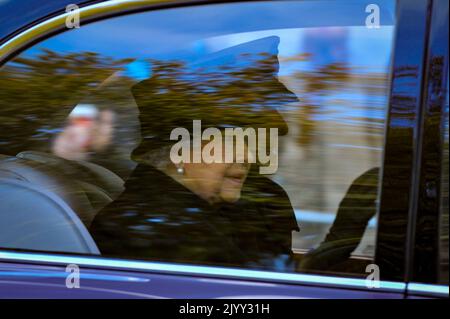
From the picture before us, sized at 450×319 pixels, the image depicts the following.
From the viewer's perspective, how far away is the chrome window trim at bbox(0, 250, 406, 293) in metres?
1.43

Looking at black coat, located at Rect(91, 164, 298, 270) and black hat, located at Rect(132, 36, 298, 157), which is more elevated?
black hat, located at Rect(132, 36, 298, 157)

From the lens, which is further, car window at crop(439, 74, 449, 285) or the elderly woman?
the elderly woman

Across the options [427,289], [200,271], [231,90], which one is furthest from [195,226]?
[427,289]

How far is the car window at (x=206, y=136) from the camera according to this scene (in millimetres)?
1520

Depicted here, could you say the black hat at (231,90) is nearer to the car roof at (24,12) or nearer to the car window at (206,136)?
the car window at (206,136)

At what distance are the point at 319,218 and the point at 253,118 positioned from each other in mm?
311

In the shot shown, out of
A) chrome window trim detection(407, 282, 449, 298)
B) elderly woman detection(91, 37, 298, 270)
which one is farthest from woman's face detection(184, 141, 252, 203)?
chrome window trim detection(407, 282, 449, 298)

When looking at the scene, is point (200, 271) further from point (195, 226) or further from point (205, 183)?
point (205, 183)

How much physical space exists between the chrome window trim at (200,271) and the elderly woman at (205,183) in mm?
27

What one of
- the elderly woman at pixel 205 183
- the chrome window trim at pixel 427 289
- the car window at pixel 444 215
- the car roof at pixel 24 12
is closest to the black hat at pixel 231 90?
the elderly woman at pixel 205 183

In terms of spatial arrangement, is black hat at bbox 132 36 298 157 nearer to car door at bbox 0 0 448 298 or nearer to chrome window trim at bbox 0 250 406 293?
car door at bbox 0 0 448 298

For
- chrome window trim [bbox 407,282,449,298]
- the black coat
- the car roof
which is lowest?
chrome window trim [bbox 407,282,449,298]
